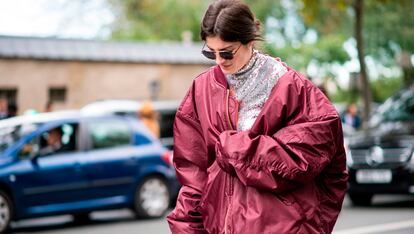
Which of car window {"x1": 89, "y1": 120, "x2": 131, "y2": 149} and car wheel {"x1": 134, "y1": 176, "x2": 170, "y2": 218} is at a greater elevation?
car window {"x1": 89, "y1": 120, "x2": 131, "y2": 149}

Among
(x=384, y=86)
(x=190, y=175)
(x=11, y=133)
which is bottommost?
(x=384, y=86)

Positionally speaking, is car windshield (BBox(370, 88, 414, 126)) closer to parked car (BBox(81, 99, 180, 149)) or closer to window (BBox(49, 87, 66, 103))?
parked car (BBox(81, 99, 180, 149))

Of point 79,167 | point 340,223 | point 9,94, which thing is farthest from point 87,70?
point 340,223

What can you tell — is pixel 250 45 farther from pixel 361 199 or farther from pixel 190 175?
pixel 361 199

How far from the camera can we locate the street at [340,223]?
35.4 ft

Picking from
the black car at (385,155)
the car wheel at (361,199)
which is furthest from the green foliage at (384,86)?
the car wheel at (361,199)

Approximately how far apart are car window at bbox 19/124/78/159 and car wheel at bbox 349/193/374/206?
4352mm

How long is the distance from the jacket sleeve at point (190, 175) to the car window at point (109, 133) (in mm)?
8876

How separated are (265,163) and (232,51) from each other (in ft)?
1.41

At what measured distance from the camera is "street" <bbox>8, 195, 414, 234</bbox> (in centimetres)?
1080

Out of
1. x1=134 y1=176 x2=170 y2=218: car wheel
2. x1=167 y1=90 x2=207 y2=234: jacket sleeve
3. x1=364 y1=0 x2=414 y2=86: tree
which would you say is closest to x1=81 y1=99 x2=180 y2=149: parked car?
x1=134 y1=176 x2=170 y2=218: car wheel

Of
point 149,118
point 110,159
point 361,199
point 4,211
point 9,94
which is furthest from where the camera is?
point 9,94

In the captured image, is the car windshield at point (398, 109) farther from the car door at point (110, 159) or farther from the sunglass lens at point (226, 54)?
the sunglass lens at point (226, 54)

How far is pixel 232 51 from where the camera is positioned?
3.22 m
